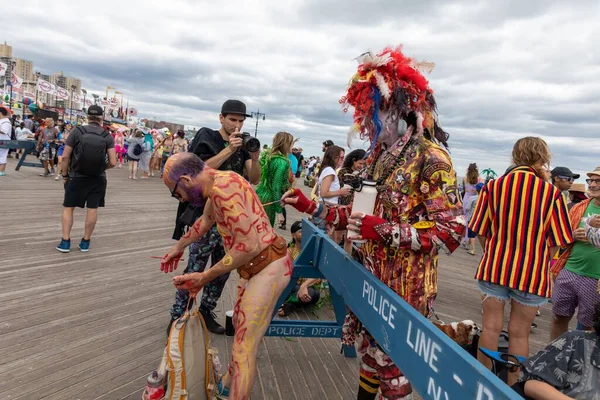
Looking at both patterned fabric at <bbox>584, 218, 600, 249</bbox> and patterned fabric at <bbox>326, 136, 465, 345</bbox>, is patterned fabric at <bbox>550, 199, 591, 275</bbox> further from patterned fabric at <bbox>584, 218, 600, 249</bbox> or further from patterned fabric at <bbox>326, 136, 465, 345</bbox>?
patterned fabric at <bbox>326, 136, 465, 345</bbox>

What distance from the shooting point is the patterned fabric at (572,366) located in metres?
1.57

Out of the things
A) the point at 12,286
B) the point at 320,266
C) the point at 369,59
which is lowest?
the point at 12,286

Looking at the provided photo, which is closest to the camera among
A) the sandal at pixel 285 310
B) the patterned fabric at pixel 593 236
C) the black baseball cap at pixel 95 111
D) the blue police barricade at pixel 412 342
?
the blue police barricade at pixel 412 342

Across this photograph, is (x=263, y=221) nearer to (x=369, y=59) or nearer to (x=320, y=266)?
(x=320, y=266)

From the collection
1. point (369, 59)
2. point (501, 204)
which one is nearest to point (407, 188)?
point (369, 59)

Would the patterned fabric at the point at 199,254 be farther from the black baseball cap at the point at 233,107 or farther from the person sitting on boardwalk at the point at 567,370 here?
the person sitting on boardwalk at the point at 567,370

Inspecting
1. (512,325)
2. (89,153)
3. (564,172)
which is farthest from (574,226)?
(89,153)

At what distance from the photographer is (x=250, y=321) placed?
6.75 feet

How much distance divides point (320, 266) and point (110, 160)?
142 inches

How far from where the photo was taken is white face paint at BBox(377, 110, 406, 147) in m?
1.82

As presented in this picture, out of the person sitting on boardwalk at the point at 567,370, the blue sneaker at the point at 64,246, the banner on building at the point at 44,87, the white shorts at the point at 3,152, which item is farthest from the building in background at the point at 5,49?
the person sitting on boardwalk at the point at 567,370

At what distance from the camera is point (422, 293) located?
180 centimetres

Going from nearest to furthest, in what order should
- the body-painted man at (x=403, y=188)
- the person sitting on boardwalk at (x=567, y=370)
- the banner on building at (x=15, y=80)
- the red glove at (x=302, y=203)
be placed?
the person sitting on boardwalk at (x=567, y=370) < the body-painted man at (x=403, y=188) < the red glove at (x=302, y=203) < the banner on building at (x=15, y=80)

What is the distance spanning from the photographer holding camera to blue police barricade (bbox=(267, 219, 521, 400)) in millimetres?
1082
